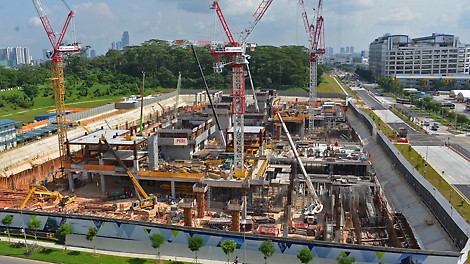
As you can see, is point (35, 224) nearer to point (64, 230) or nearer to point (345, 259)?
point (64, 230)

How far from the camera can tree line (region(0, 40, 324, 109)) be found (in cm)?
10188

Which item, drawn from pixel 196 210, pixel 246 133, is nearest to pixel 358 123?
pixel 246 133

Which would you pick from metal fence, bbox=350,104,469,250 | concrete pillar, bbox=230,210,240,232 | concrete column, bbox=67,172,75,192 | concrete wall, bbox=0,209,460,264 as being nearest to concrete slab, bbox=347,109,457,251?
metal fence, bbox=350,104,469,250

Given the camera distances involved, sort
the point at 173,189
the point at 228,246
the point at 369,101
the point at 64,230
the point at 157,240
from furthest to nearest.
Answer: the point at 369,101, the point at 173,189, the point at 64,230, the point at 157,240, the point at 228,246

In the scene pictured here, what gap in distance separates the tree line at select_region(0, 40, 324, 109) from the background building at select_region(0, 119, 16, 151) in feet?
132

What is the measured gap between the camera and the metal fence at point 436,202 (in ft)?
89.7

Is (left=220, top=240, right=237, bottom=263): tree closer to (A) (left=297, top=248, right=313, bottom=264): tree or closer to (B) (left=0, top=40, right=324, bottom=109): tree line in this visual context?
(A) (left=297, top=248, right=313, bottom=264): tree

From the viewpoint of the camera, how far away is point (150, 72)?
121688 millimetres

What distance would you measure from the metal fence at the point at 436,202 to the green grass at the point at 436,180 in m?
2.98

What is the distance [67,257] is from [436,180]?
3605 cm

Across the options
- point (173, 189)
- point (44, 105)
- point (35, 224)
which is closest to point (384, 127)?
point (173, 189)

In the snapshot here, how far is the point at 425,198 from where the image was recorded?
115ft

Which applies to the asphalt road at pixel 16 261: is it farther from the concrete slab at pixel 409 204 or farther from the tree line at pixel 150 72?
the tree line at pixel 150 72

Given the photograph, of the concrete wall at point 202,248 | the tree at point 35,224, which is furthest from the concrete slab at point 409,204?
the tree at point 35,224
